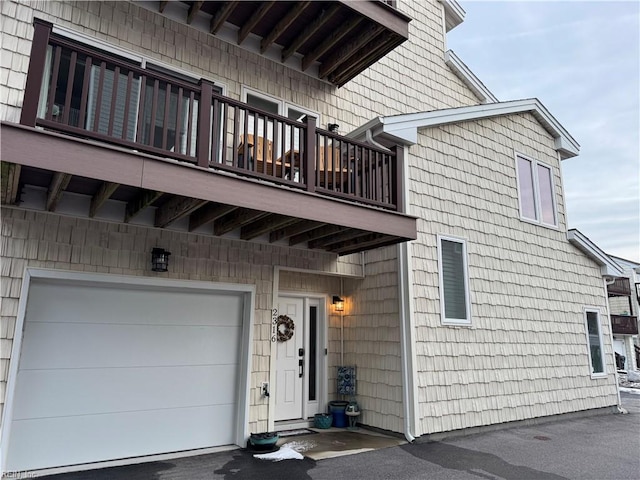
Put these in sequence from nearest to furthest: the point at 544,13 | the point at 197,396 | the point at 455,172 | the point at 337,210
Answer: the point at 337,210
the point at 197,396
the point at 455,172
the point at 544,13

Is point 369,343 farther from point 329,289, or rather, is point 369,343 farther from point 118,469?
point 118,469

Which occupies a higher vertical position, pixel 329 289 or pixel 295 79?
pixel 295 79

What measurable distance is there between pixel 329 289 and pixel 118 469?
3.85 meters

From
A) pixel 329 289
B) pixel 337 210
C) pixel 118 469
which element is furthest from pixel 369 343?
pixel 118 469

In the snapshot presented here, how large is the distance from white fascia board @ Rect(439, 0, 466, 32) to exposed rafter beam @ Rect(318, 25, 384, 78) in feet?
15.2

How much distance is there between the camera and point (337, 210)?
193 inches

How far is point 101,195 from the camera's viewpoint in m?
4.13

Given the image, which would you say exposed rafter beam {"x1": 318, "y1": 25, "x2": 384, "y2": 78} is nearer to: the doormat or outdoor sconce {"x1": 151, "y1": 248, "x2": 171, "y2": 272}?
outdoor sconce {"x1": 151, "y1": 248, "x2": 171, "y2": 272}

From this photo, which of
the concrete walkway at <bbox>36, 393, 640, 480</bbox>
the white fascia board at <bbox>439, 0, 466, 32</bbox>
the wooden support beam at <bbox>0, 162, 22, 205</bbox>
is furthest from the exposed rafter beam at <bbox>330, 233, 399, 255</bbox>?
the white fascia board at <bbox>439, 0, 466, 32</bbox>

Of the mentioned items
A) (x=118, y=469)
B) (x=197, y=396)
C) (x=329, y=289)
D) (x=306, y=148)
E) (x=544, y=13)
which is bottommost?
(x=118, y=469)

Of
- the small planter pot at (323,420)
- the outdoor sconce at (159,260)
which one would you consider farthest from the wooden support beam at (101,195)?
the small planter pot at (323,420)

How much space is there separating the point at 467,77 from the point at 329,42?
4.69 meters

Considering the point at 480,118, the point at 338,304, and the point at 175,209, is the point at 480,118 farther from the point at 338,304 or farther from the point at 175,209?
the point at 175,209

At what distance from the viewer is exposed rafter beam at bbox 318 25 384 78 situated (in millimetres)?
6315
